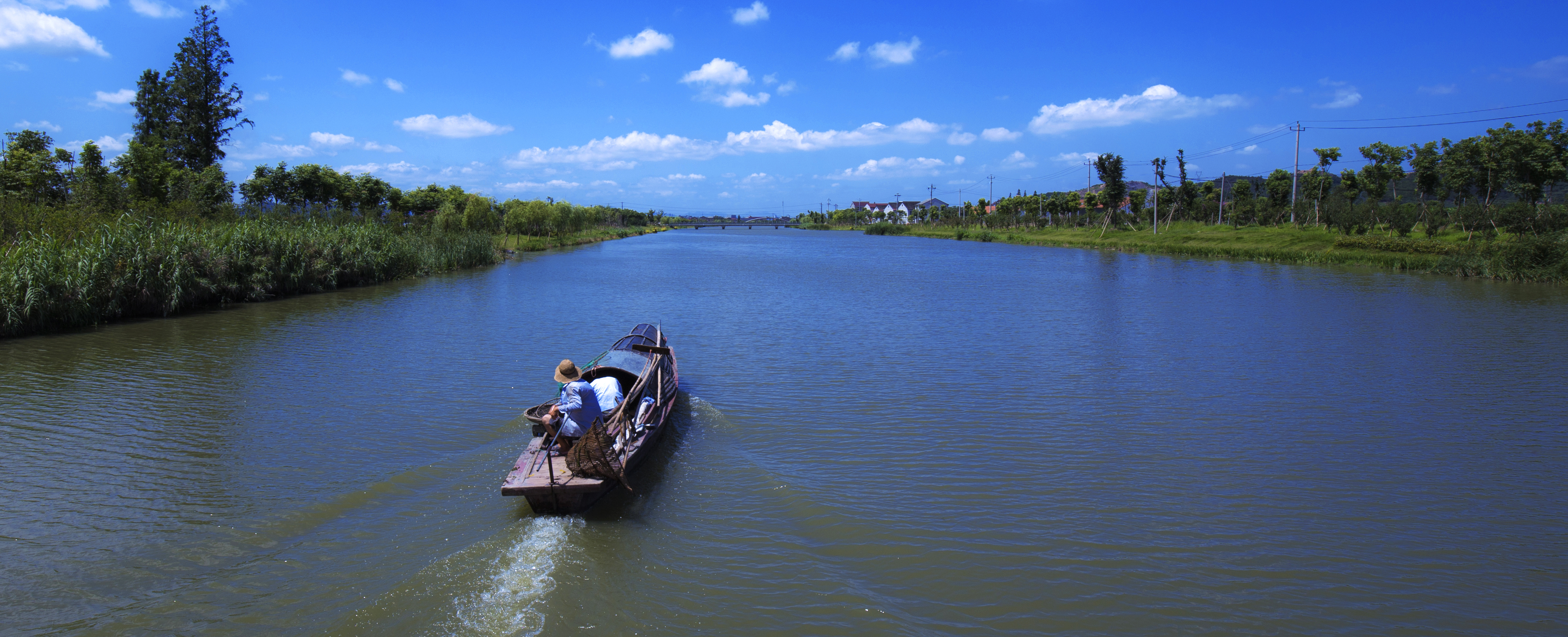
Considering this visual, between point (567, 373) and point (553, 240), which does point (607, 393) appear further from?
point (553, 240)

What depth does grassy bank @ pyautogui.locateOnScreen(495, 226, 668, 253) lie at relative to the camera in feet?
202

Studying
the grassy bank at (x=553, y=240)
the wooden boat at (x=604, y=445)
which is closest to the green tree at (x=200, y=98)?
the grassy bank at (x=553, y=240)

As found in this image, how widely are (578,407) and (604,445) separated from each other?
0.86m

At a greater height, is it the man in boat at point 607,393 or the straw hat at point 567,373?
the straw hat at point 567,373

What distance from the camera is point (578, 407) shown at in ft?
26.8

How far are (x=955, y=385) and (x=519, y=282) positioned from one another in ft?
83.5

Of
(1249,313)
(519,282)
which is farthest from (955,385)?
(519,282)

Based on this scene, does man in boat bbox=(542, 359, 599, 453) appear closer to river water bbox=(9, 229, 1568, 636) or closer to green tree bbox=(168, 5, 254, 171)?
river water bbox=(9, 229, 1568, 636)

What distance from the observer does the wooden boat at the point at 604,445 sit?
24.4ft

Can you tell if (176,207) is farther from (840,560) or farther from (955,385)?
(840,560)

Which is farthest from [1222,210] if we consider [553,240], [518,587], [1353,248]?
[518,587]

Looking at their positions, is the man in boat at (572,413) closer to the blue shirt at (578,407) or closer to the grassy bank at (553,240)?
the blue shirt at (578,407)

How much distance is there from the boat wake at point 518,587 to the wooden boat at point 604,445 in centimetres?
30

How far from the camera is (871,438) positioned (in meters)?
10.5
